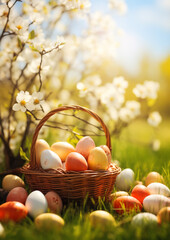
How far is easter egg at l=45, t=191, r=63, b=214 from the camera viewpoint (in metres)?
1.28

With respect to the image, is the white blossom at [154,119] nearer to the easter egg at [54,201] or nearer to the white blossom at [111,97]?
the white blossom at [111,97]

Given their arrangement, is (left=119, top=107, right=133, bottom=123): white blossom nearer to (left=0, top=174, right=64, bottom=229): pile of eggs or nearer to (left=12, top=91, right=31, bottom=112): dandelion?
(left=12, top=91, right=31, bottom=112): dandelion

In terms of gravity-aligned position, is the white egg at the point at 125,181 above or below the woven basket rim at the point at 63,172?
below

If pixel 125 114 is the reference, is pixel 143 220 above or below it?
below

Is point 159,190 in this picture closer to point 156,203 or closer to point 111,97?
point 156,203

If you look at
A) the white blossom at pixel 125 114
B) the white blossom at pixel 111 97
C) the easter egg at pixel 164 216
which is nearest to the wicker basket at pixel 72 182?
the easter egg at pixel 164 216

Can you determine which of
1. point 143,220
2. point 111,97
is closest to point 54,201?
point 143,220

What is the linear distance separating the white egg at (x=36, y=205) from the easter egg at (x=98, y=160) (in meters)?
0.30

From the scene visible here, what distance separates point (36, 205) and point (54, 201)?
0.09m

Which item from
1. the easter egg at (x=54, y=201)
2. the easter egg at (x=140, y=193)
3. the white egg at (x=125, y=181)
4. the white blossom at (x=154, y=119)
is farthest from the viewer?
the white blossom at (x=154, y=119)

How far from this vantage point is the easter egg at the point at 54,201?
4.21 ft

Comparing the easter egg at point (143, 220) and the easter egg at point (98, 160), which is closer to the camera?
the easter egg at point (143, 220)

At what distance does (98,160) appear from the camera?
54.0 inches

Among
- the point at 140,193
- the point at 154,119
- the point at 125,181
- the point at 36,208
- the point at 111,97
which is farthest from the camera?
the point at 154,119
